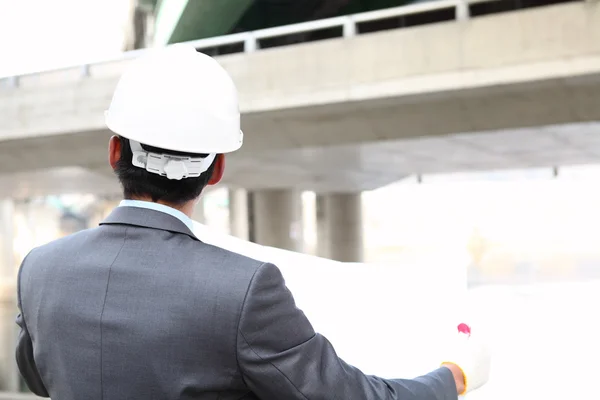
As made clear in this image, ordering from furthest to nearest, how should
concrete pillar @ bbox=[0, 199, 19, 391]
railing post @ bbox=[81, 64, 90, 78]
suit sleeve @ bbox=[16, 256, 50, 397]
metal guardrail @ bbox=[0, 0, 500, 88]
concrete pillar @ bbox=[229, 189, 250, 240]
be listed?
1. concrete pillar @ bbox=[229, 189, 250, 240]
2. concrete pillar @ bbox=[0, 199, 19, 391]
3. railing post @ bbox=[81, 64, 90, 78]
4. metal guardrail @ bbox=[0, 0, 500, 88]
5. suit sleeve @ bbox=[16, 256, 50, 397]

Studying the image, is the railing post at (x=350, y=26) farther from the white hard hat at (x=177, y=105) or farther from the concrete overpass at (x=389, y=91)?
the white hard hat at (x=177, y=105)

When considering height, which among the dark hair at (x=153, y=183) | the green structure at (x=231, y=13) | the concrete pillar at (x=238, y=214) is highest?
the green structure at (x=231, y=13)

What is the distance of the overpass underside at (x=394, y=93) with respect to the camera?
657 cm

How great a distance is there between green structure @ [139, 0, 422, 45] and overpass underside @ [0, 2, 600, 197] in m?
3.71

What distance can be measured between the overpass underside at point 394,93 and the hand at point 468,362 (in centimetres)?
567

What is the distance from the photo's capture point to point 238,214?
78.5 feet

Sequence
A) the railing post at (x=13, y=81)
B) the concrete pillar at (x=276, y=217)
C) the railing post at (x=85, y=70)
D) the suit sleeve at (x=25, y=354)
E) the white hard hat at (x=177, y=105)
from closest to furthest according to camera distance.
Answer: the white hard hat at (x=177, y=105) < the suit sleeve at (x=25, y=354) < the railing post at (x=85, y=70) < the railing post at (x=13, y=81) < the concrete pillar at (x=276, y=217)

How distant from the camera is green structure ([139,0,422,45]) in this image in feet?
42.3

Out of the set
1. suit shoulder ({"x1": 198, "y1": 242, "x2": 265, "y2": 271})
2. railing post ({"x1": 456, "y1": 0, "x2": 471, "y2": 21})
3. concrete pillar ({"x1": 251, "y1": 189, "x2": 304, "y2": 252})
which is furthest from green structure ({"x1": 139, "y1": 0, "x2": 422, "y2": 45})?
suit shoulder ({"x1": 198, "y1": 242, "x2": 265, "y2": 271})

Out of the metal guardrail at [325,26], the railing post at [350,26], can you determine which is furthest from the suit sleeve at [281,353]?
the railing post at [350,26]

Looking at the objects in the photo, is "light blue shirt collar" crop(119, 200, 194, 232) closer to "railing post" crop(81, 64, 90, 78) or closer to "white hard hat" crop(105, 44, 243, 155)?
"white hard hat" crop(105, 44, 243, 155)

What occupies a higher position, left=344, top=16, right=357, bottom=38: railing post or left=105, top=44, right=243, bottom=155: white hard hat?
left=344, top=16, right=357, bottom=38: railing post

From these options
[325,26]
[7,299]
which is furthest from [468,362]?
[7,299]

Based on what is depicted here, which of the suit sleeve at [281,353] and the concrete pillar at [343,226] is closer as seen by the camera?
the suit sleeve at [281,353]
